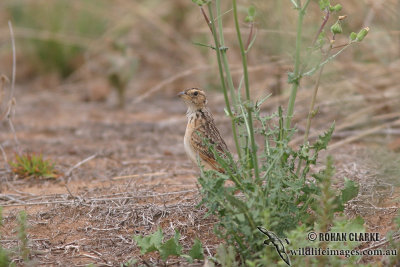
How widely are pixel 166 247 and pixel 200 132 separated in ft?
5.34

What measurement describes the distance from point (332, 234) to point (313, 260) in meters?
0.54

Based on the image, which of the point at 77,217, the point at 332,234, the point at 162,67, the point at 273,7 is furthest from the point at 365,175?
the point at 162,67

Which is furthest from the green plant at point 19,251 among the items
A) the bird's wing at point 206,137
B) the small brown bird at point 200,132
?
the bird's wing at point 206,137

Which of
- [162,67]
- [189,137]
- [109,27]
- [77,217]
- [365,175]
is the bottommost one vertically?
[77,217]

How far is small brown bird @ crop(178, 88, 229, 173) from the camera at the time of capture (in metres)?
5.04

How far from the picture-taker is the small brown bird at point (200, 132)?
16.5ft

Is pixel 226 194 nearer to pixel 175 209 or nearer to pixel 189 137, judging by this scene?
pixel 175 209

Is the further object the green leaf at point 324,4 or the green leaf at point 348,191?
the green leaf at point 348,191

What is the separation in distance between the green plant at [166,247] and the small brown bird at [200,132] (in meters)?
1.15

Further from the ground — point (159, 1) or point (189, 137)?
point (159, 1)

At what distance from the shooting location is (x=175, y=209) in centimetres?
465

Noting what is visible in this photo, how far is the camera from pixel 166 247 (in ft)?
12.2

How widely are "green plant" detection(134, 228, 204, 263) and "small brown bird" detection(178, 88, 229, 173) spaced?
3.78 feet

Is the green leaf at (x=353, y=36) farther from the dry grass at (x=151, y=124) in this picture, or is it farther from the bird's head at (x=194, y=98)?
the bird's head at (x=194, y=98)
